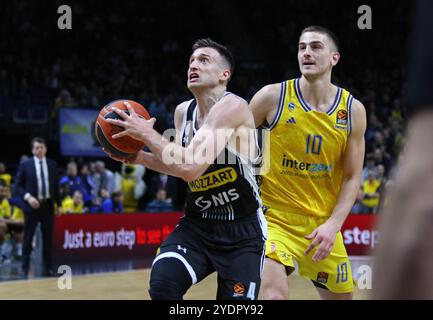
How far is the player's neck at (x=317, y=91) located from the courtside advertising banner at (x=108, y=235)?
234 inches

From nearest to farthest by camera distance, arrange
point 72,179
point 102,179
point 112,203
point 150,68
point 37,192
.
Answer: point 37,192, point 72,179, point 112,203, point 102,179, point 150,68

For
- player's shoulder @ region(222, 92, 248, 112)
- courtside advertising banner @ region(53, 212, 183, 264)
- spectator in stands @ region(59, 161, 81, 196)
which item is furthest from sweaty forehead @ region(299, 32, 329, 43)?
spectator in stands @ region(59, 161, 81, 196)

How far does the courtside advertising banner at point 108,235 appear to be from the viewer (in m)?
10.1

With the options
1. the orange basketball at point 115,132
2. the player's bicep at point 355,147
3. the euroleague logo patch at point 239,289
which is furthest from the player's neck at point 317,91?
the euroleague logo patch at point 239,289

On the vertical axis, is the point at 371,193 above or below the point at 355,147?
below

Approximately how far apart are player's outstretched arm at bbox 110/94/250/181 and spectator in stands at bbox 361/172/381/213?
331 inches

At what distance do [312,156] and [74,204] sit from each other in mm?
7056

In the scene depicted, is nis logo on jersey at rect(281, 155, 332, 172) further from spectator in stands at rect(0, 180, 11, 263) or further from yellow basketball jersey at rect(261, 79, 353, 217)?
spectator in stands at rect(0, 180, 11, 263)

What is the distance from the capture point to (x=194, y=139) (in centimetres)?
380

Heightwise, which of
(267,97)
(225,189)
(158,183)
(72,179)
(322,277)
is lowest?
(158,183)

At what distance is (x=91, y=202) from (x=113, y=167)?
263 cm

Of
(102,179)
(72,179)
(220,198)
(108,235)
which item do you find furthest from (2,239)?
(220,198)

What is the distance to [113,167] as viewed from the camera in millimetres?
14344

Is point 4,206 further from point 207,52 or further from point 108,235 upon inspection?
point 207,52
